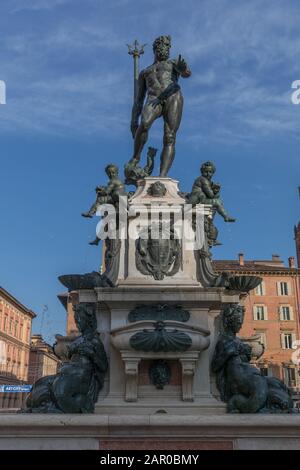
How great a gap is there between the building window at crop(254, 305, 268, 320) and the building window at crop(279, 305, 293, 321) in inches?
64.1

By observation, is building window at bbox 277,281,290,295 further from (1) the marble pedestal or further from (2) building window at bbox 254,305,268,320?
(1) the marble pedestal

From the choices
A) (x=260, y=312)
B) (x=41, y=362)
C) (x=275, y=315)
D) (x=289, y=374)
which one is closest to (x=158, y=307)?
(x=289, y=374)

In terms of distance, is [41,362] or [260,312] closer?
[260,312]

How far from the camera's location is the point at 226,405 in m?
7.61

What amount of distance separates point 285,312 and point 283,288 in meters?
2.52

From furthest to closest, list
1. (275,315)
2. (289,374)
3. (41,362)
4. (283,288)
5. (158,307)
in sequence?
(41,362) → (283,288) → (275,315) → (289,374) → (158,307)

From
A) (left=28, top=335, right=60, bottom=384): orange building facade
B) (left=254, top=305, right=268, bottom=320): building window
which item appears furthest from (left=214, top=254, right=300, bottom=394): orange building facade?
(left=28, top=335, right=60, bottom=384): orange building facade

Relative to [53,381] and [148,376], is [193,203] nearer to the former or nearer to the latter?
[148,376]

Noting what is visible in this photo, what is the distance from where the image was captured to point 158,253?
882 cm

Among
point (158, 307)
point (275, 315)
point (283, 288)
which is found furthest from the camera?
point (283, 288)

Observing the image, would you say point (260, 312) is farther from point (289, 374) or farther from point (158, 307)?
point (158, 307)

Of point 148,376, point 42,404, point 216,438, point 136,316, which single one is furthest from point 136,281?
point 216,438

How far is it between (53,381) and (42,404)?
1.18 feet

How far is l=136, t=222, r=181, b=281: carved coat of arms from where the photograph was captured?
8.74 metres
